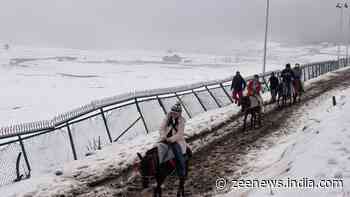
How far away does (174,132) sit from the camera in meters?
8.60

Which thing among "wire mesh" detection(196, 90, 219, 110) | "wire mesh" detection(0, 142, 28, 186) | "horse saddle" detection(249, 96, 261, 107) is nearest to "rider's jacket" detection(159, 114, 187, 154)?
"wire mesh" detection(0, 142, 28, 186)

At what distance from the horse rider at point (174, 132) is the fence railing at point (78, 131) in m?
5.78

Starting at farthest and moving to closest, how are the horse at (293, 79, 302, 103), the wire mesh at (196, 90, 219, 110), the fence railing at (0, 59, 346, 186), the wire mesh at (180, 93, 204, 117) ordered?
the wire mesh at (196, 90, 219, 110)
the horse at (293, 79, 302, 103)
the wire mesh at (180, 93, 204, 117)
the fence railing at (0, 59, 346, 186)

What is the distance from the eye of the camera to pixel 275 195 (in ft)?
22.1

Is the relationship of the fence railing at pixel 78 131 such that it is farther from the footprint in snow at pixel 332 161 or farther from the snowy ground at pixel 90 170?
the footprint in snow at pixel 332 161

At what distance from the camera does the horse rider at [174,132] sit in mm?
8492

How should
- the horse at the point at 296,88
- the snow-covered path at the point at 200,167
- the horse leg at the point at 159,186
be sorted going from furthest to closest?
the horse at the point at 296,88, the snow-covered path at the point at 200,167, the horse leg at the point at 159,186

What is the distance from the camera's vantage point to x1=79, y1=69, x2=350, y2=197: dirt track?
32.1 ft

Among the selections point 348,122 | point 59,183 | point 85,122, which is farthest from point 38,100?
point 348,122

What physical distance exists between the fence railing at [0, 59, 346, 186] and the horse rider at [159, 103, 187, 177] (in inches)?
227

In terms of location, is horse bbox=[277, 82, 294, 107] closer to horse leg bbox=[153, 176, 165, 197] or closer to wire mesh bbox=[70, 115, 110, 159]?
wire mesh bbox=[70, 115, 110, 159]

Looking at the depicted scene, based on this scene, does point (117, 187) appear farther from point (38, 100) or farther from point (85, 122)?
point (38, 100)

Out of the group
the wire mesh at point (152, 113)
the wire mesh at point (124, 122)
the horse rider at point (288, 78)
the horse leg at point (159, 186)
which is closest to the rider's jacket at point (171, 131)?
the horse leg at point (159, 186)

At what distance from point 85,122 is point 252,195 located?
32.5 feet
